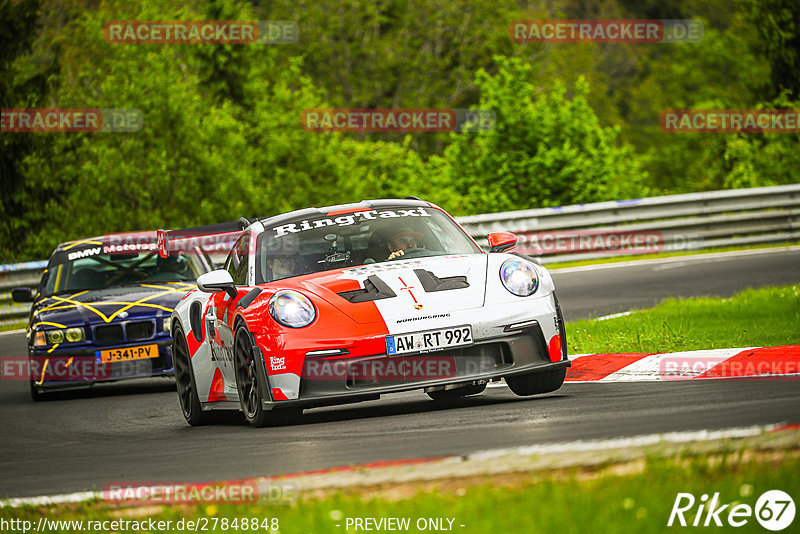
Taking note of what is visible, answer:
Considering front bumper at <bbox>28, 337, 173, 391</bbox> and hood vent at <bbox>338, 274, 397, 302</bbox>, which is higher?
hood vent at <bbox>338, 274, 397, 302</bbox>

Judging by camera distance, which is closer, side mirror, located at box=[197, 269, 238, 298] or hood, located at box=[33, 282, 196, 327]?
side mirror, located at box=[197, 269, 238, 298]

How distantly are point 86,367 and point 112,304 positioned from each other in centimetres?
62

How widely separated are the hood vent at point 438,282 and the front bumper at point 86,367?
4.34 meters

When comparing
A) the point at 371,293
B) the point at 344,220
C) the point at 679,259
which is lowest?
the point at 679,259

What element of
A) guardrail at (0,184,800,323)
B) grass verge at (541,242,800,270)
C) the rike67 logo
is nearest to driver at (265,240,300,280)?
the rike67 logo

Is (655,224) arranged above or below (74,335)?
below

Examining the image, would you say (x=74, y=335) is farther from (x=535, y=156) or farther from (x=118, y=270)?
(x=535, y=156)

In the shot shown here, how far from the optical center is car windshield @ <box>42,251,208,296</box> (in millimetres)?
12734

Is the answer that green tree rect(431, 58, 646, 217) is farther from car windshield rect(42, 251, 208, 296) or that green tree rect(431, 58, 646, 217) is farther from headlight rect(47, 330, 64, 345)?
headlight rect(47, 330, 64, 345)

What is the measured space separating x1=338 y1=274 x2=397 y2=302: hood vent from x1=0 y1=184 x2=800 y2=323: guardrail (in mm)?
12792

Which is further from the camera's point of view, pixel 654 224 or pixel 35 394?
pixel 654 224

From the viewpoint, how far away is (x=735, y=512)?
4215 mm

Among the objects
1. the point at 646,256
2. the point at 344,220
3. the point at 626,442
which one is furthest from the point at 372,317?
the point at 646,256

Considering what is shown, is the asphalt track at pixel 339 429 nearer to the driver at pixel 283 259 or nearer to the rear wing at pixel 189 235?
the driver at pixel 283 259
